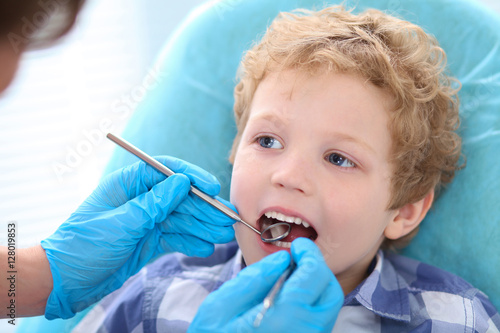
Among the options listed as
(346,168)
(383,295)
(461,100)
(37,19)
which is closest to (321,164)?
(346,168)

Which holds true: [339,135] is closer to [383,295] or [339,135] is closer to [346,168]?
[346,168]

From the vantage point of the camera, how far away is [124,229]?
1.18 m

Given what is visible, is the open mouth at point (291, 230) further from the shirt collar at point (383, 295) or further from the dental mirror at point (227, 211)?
the shirt collar at point (383, 295)

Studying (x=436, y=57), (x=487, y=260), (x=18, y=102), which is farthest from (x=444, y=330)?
(x=18, y=102)

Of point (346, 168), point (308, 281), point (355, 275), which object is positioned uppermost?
point (346, 168)

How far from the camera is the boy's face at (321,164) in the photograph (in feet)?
3.71

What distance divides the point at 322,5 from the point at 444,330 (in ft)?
3.76

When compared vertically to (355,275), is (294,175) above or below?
above

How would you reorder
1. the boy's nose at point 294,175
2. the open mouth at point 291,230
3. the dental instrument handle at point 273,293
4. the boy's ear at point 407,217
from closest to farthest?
the dental instrument handle at point 273,293
the boy's nose at point 294,175
the open mouth at point 291,230
the boy's ear at point 407,217

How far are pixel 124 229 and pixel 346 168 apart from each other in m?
0.59

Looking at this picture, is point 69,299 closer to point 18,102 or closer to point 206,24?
point 206,24

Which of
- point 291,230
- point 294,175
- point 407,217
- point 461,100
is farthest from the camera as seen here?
point 461,100

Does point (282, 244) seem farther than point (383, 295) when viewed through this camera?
No

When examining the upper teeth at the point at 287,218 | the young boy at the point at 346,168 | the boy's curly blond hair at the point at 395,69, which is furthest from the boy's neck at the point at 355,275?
the upper teeth at the point at 287,218
